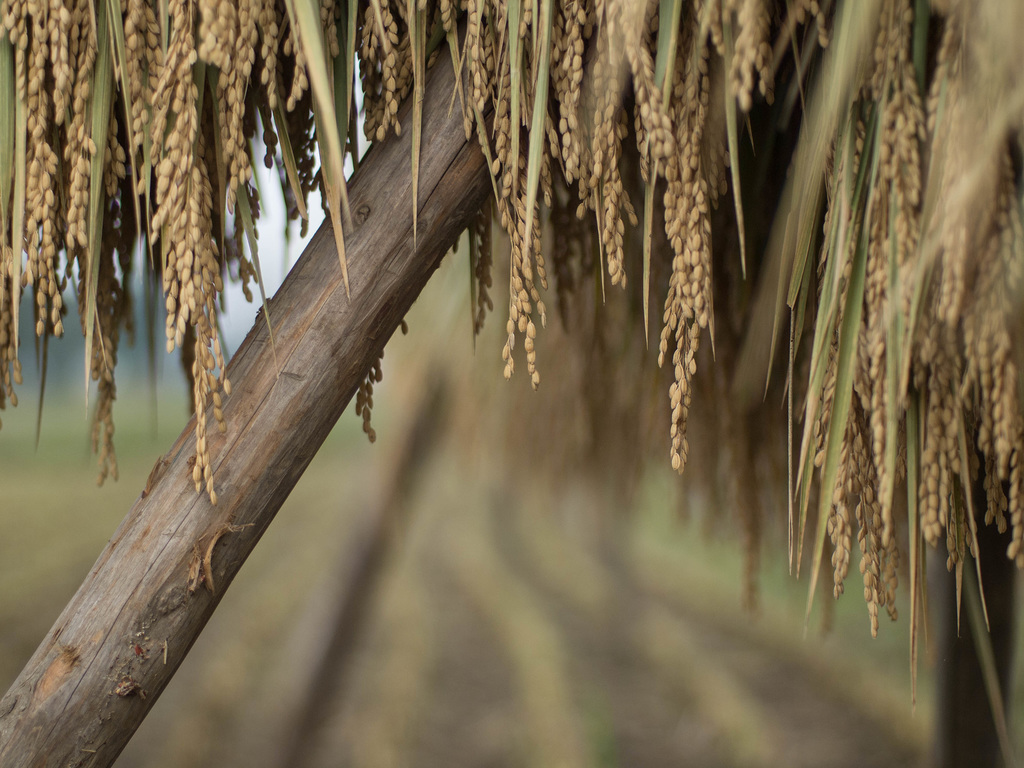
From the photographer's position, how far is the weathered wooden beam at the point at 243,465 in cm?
72

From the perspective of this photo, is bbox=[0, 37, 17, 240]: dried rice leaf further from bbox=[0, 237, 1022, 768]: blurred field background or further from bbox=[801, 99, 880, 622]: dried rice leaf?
bbox=[0, 237, 1022, 768]: blurred field background

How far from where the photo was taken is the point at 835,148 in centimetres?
73

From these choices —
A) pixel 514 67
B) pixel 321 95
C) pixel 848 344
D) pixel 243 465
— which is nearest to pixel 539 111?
pixel 514 67

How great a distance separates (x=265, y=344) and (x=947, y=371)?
A: 2.44 feet

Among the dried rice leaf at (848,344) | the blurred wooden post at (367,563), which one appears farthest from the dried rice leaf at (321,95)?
the blurred wooden post at (367,563)

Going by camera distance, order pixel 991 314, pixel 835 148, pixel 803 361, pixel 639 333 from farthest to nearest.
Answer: pixel 639 333 < pixel 803 361 < pixel 835 148 < pixel 991 314

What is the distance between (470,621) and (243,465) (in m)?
4.95

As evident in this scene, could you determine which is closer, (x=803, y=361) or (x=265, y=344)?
(x=265, y=344)

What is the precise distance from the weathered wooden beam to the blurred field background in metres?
1.04

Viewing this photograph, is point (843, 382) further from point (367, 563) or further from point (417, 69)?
point (367, 563)

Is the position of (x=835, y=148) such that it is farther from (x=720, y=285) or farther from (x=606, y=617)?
(x=606, y=617)

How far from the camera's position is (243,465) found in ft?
2.51

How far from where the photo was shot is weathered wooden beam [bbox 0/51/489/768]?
0.72m

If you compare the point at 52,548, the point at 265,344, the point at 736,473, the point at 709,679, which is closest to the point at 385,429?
the point at 736,473
